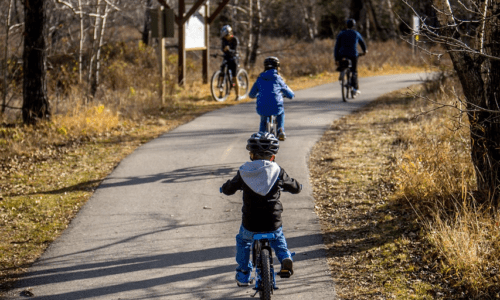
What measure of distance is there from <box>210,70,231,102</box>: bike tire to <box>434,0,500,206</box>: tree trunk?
33.4 ft

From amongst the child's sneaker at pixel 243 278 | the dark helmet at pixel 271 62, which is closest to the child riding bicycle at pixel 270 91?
the dark helmet at pixel 271 62

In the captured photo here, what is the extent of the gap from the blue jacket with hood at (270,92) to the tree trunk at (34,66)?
605 cm

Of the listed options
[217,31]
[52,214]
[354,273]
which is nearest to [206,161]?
[52,214]

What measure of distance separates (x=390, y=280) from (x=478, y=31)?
3.12 metres

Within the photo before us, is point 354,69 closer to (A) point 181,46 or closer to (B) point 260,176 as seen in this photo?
(A) point 181,46

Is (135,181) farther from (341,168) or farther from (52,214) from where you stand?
(341,168)

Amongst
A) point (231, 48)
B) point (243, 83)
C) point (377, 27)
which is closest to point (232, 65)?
point (231, 48)

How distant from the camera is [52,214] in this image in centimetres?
790

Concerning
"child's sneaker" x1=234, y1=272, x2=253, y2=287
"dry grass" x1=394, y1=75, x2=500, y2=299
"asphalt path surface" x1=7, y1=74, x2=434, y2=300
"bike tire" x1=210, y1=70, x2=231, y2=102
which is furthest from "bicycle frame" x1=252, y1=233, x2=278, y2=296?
"bike tire" x1=210, y1=70, x2=231, y2=102

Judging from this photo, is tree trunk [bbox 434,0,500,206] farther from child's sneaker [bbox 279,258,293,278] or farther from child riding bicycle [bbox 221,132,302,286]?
child's sneaker [bbox 279,258,293,278]

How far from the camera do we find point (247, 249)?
5.29m

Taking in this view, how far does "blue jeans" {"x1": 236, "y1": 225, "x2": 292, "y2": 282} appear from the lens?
16.9 ft

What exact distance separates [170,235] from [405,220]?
2.91m

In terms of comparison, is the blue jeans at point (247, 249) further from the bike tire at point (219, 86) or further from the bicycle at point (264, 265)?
the bike tire at point (219, 86)
